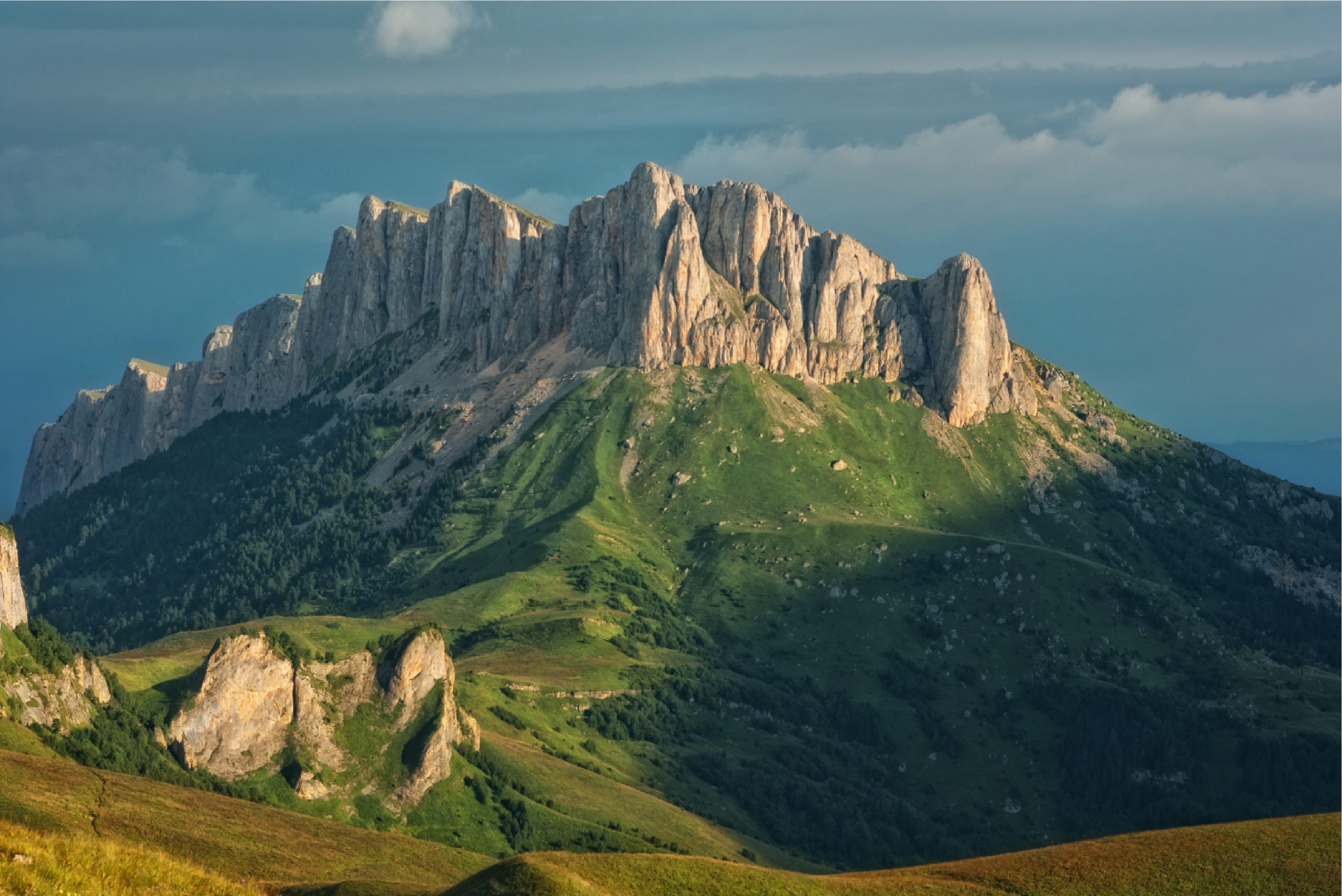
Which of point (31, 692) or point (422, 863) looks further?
point (31, 692)

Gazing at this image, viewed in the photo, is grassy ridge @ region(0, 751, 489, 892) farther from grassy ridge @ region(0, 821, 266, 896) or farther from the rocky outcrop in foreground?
grassy ridge @ region(0, 821, 266, 896)

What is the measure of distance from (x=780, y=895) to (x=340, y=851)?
72.9m

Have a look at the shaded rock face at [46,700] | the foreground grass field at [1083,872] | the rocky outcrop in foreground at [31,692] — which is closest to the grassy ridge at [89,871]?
the foreground grass field at [1083,872]

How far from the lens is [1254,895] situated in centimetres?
11150

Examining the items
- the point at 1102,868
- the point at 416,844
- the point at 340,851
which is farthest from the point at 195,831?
the point at 1102,868

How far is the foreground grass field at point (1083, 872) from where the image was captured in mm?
113250

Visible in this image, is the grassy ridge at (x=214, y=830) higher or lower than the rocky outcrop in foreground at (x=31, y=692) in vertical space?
lower

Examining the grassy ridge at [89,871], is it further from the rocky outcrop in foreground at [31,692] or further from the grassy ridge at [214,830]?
the rocky outcrop in foreground at [31,692]

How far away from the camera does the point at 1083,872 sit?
120 m

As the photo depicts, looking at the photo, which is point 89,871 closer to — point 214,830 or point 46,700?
point 214,830

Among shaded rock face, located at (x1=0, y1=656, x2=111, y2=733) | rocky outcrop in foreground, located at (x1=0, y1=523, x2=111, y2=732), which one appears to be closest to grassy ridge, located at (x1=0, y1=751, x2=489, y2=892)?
rocky outcrop in foreground, located at (x1=0, y1=523, x2=111, y2=732)

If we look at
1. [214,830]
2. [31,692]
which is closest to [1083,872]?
[214,830]

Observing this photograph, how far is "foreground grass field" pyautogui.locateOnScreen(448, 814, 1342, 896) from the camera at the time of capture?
372 feet

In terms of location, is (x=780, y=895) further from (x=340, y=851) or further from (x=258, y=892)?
(x=340, y=851)
